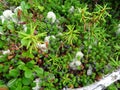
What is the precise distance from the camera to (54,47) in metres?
4.78

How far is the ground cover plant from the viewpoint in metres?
4.47

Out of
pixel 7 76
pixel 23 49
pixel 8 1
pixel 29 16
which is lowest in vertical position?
pixel 7 76

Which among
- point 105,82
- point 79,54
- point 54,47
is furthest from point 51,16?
point 105,82

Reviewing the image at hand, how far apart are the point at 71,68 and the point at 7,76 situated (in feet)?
3.55

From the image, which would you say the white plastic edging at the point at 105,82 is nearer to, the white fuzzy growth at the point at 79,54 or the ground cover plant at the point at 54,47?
the ground cover plant at the point at 54,47

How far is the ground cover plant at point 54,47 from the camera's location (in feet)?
14.7

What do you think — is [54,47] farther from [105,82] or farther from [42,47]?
[105,82]

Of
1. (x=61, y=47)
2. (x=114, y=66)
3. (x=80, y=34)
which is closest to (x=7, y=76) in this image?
(x=61, y=47)

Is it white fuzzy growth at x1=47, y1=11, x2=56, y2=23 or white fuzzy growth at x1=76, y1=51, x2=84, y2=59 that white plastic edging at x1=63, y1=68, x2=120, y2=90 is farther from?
white fuzzy growth at x1=47, y1=11, x2=56, y2=23

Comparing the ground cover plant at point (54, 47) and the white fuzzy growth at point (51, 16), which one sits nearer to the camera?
the ground cover plant at point (54, 47)

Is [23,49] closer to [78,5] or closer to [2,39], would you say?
[2,39]

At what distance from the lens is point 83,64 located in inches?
190

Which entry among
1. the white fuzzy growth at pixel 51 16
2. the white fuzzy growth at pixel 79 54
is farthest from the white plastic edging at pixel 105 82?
the white fuzzy growth at pixel 51 16

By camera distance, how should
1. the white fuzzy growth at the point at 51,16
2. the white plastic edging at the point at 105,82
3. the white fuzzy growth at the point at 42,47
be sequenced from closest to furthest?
the white plastic edging at the point at 105,82 < the white fuzzy growth at the point at 42,47 < the white fuzzy growth at the point at 51,16
